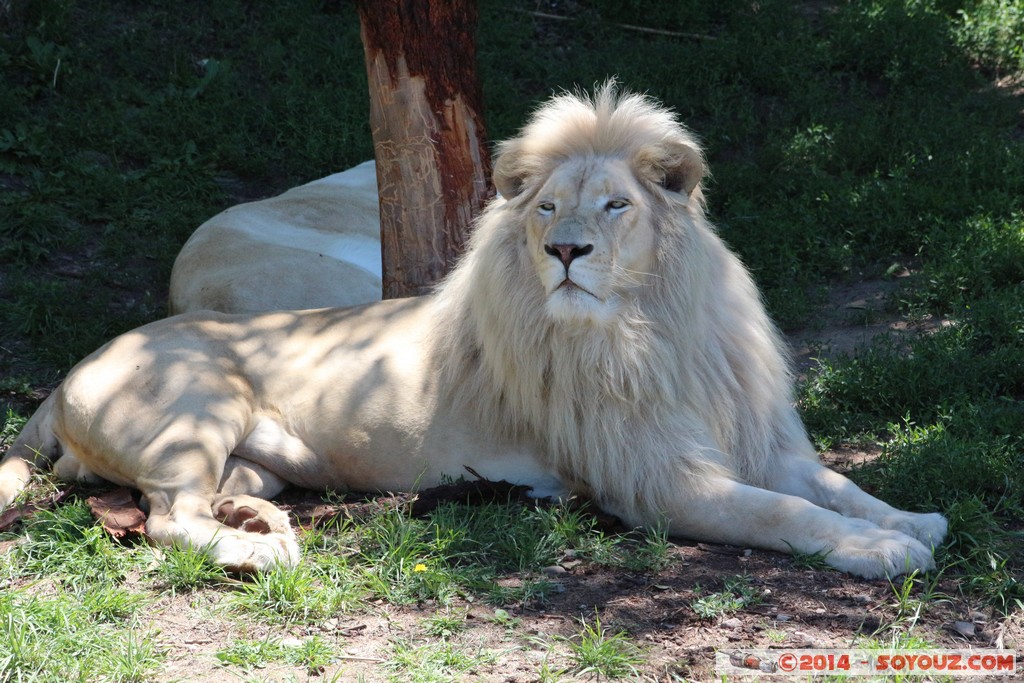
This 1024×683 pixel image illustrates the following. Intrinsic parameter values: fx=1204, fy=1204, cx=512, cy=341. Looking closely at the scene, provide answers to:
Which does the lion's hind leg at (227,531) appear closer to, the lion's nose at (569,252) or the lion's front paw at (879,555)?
the lion's nose at (569,252)

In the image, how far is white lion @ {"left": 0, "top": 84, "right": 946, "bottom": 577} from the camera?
4031 millimetres

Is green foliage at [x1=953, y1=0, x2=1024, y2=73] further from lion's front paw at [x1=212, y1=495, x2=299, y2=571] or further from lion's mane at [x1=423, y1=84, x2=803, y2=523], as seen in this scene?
lion's front paw at [x1=212, y1=495, x2=299, y2=571]

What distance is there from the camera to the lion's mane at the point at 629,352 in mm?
4152

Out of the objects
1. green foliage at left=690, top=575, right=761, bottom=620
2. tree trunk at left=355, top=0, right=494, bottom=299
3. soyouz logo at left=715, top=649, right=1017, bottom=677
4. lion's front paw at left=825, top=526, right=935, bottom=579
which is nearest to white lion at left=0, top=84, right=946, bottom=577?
lion's front paw at left=825, top=526, right=935, bottom=579

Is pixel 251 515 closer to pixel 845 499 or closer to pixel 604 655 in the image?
pixel 604 655

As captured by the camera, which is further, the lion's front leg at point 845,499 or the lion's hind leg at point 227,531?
the lion's front leg at point 845,499

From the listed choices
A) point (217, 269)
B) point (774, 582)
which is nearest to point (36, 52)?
point (217, 269)

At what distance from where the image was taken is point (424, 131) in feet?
17.7

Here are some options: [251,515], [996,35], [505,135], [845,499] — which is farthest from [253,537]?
[996,35]

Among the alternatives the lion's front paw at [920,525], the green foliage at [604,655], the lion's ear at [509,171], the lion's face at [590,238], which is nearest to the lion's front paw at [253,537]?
the green foliage at [604,655]

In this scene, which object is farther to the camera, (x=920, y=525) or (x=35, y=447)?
(x=35, y=447)

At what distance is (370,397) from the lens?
4629mm

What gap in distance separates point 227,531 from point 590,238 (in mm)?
1537

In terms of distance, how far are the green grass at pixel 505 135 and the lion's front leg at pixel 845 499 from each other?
0.31 ft
